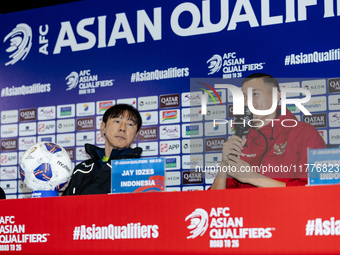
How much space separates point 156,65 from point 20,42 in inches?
58.2

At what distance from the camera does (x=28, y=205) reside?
2428 millimetres

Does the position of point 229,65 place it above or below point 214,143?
above

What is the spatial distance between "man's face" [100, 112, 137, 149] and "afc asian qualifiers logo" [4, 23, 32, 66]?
1499 mm

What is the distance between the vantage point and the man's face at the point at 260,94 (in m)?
3.91

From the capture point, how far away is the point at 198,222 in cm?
206

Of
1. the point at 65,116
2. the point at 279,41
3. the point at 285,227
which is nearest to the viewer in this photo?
the point at 285,227

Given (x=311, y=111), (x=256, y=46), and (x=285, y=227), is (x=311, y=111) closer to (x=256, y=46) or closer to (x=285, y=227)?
(x=256, y=46)

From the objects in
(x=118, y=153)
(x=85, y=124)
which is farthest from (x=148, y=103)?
(x=118, y=153)

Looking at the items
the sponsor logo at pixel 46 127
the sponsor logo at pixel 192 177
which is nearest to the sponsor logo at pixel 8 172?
the sponsor logo at pixel 46 127

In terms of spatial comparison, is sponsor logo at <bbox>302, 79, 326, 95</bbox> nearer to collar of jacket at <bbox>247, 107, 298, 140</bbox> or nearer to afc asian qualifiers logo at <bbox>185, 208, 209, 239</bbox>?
collar of jacket at <bbox>247, 107, 298, 140</bbox>

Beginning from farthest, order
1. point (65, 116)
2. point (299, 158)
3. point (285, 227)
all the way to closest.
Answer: point (65, 116) → point (299, 158) → point (285, 227)

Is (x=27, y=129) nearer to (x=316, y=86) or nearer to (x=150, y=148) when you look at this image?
(x=150, y=148)

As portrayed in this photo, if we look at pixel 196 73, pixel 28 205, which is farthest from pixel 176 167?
pixel 28 205

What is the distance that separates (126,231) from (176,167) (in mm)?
2339
